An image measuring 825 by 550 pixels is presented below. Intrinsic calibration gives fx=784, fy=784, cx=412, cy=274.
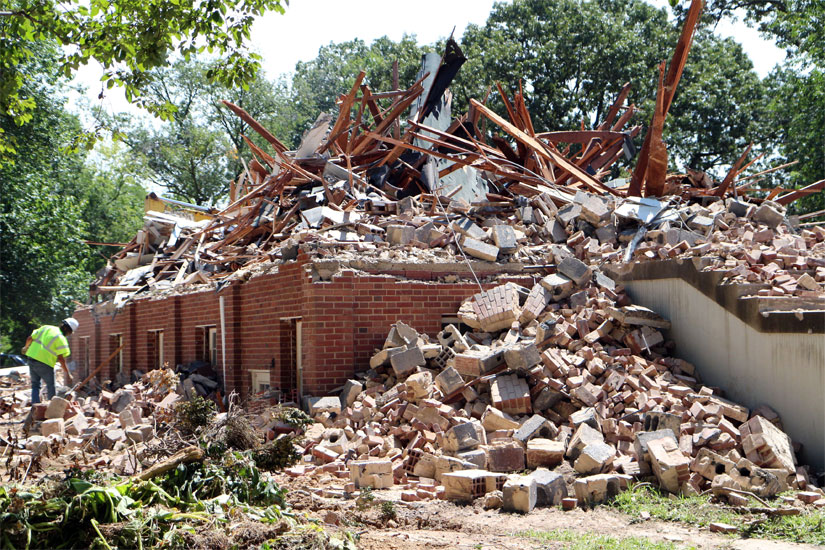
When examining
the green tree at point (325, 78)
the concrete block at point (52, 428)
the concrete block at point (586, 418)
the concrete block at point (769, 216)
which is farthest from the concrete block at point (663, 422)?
the green tree at point (325, 78)

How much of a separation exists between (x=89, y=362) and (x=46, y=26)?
12400 millimetres

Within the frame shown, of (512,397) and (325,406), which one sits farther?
(325,406)

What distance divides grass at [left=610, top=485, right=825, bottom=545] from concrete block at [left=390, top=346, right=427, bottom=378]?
3.08m

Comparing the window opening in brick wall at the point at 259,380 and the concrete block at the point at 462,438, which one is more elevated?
the window opening in brick wall at the point at 259,380

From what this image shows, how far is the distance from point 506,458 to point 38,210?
69.2 ft

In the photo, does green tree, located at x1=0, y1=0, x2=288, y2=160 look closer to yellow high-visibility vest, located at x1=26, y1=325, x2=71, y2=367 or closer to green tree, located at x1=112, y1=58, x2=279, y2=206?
yellow high-visibility vest, located at x1=26, y1=325, x2=71, y2=367

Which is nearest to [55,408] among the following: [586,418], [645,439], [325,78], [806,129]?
[586,418]

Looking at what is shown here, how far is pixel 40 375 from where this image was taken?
13.2 meters

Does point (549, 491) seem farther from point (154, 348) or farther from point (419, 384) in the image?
point (154, 348)

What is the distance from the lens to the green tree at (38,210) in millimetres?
23562

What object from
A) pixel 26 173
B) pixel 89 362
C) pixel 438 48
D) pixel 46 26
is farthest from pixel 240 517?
pixel 438 48

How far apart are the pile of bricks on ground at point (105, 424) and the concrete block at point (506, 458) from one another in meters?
3.75

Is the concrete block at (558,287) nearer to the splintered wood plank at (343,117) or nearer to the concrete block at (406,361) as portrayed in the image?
the concrete block at (406,361)

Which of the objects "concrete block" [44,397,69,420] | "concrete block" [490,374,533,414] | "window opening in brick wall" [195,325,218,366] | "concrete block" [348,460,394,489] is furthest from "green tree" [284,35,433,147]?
"concrete block" [348,460,394,489]
